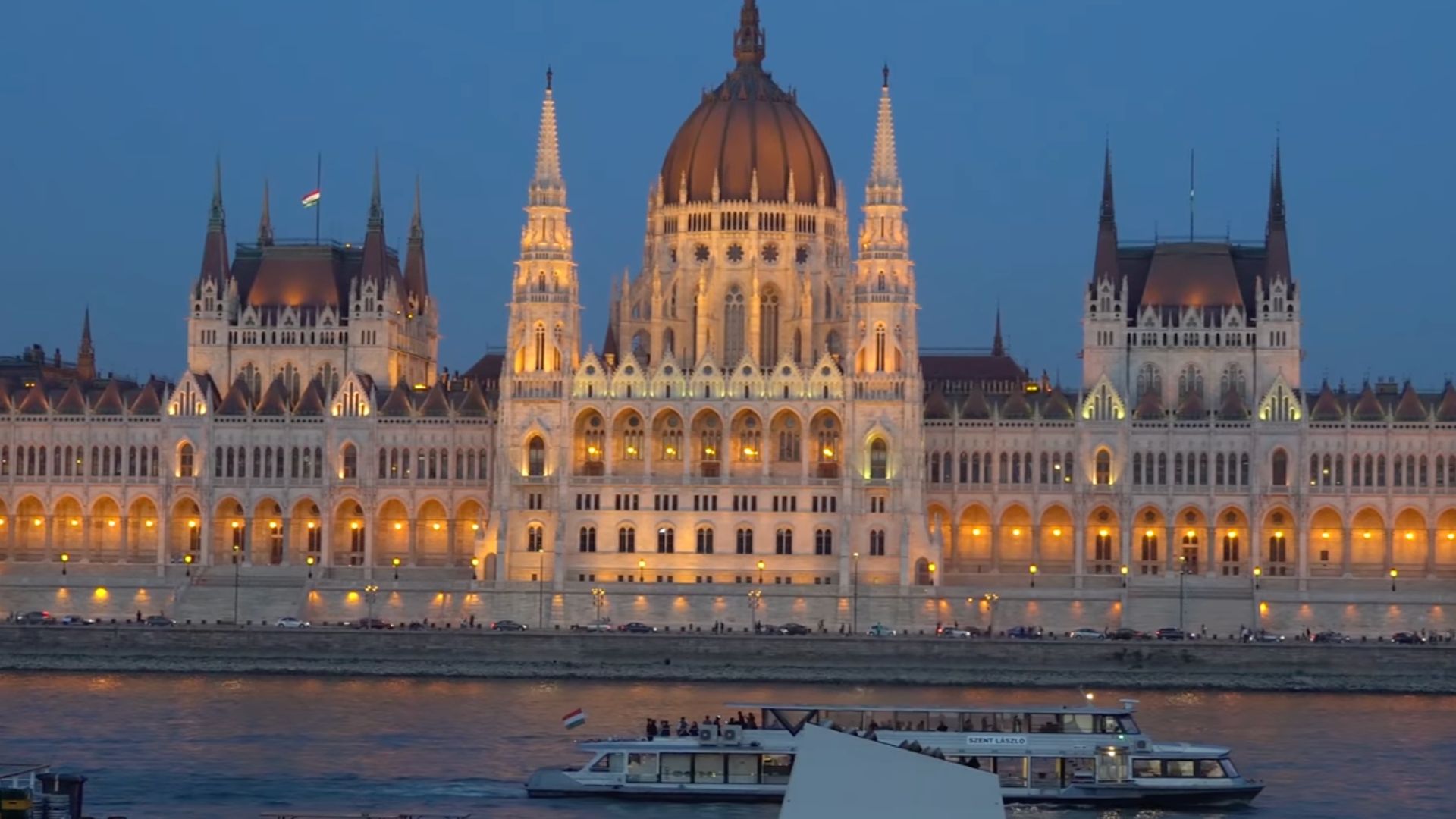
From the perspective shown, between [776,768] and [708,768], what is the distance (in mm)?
2053

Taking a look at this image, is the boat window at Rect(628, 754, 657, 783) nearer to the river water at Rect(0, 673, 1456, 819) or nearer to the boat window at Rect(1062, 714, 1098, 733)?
the river water at Rect(0, 673, 1456, 819)

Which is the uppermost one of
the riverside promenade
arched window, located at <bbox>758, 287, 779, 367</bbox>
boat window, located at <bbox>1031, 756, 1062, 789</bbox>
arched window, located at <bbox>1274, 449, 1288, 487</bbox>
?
arched window, located at <bbox>758, 287, 779, 367</bbox>

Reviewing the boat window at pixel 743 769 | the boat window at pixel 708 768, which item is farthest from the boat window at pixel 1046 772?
the boat window at pixel 708 768

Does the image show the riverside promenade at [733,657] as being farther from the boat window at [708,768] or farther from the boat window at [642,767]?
the boat window at [708,768]

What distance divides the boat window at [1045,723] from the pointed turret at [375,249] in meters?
82.8

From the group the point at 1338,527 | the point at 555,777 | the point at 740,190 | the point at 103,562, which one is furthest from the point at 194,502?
the point at 555,777

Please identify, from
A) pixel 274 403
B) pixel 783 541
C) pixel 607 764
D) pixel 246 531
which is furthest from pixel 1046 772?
pixel 274 403

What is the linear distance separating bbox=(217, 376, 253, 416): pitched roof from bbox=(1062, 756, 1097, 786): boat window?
80.3 metres

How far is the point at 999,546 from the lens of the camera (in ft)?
509

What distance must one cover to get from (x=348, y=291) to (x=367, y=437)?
1261 centimetres

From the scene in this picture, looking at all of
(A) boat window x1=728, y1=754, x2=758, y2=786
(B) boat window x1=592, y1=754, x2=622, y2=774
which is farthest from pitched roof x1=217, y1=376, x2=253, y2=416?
(A) boat window x1=728, y1=754, x2=758, y2=786

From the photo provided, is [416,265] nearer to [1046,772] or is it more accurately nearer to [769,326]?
[769,326]

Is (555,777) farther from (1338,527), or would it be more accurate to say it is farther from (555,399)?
(1338,527)

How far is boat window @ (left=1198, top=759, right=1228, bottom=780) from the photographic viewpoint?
290 ft
